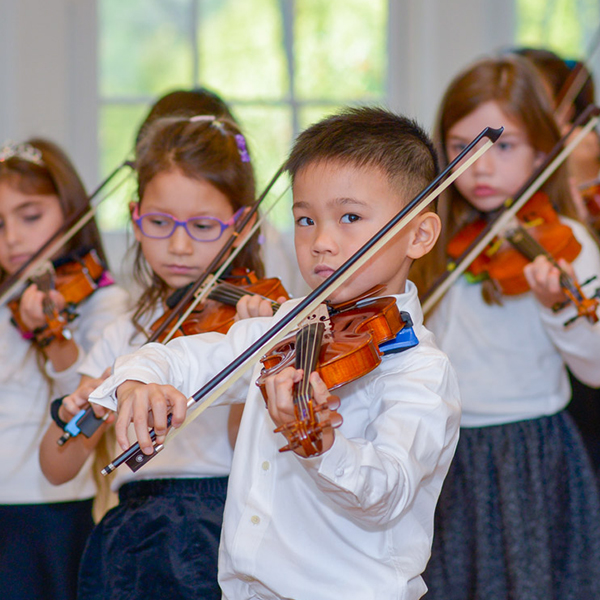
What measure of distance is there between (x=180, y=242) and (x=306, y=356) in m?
0.59

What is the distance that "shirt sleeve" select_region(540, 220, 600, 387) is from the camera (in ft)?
5.59

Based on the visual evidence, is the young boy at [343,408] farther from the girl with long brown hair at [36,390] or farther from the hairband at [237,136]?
the girl with long brown hair at [36,390]

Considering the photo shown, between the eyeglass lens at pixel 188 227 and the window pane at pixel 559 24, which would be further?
the window pane at pixel 559 24

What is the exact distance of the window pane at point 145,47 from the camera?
309 centimetres

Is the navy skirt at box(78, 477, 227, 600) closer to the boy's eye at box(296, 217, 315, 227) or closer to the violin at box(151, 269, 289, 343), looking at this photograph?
the violin at box(151, 269, 289, 343)

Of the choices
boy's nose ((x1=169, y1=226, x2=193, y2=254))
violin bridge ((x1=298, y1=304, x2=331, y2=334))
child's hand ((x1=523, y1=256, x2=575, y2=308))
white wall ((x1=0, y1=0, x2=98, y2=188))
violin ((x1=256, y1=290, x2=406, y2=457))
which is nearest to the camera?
violin ((x1=256, y1=290, x2=406, y2=457))

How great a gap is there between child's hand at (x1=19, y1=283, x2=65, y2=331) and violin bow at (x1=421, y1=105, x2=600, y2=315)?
74cm

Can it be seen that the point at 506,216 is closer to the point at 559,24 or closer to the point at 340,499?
the point at 340,499

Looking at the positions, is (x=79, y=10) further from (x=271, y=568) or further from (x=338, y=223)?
A: (x=271, y=568)

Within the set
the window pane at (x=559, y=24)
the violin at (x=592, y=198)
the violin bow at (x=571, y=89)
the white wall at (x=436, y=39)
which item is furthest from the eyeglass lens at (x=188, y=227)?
the window pane at (x=559, y=24)

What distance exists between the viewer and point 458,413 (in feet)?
3.59

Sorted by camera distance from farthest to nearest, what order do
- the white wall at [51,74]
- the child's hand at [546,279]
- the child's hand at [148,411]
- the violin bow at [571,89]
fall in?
the white wall at [51,74] → the violin bow at [571,89] → the child's hand at [546,279] → the child's hand at [148,411]

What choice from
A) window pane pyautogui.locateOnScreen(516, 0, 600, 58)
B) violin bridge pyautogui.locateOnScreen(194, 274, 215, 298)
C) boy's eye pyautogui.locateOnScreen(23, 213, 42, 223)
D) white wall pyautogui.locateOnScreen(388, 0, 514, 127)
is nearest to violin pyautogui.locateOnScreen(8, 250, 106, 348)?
boy's eye pyautogui.locateOnScreen(23, 213, 42, 223)

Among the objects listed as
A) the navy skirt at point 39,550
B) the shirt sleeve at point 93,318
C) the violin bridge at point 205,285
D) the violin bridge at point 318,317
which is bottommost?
the navy skirt at point 39,550
